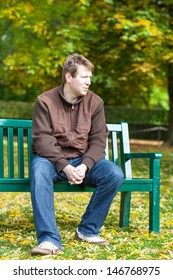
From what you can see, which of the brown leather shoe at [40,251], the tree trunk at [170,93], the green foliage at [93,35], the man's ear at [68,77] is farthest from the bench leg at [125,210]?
the tree trunk at [170,93]

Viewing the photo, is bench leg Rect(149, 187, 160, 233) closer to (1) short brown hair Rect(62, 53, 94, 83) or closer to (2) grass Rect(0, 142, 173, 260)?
(2) grass Rect(0, 142, 173, 260)

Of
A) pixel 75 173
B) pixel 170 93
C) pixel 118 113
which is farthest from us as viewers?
pixel 118 113

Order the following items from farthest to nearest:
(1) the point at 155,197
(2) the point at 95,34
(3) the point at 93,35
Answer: (2) the point at 95,34 → (3) the point at 93,35 → (1) the point at 155,197

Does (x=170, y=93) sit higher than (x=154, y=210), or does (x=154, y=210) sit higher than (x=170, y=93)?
(x=154, y=210)

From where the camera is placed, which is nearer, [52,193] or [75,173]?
[52,193]

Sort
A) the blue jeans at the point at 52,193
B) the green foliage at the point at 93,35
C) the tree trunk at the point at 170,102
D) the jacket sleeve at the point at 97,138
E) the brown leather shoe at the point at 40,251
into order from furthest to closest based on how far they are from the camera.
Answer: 1. the tree trunk at the point at 170,102
2. the green foliage at the point at 93,35
3. the jacket sleeve at the point at 97,138
4. the blue jeans at the point at 52,193
5. the brown leather shoe at the point at 40,251

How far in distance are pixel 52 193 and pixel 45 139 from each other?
1.60ft

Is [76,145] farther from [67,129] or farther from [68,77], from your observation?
[68,77]

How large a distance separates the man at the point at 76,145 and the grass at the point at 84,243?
0.27 meters

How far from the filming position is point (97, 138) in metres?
5.36

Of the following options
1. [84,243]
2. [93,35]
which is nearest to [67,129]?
[84,243]

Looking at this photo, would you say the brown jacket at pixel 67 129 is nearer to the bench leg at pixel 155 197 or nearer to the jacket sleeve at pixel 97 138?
the jacket sleeve at pixel 97 138

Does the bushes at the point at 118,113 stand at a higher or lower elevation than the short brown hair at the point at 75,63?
lower

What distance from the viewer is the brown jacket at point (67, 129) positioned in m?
5.14
